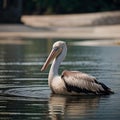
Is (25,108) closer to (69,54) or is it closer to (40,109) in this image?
(40,109)

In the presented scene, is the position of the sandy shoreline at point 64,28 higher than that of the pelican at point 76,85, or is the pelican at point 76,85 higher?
the pelican at point 76,85

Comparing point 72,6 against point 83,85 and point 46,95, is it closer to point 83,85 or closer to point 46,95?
point 46,95

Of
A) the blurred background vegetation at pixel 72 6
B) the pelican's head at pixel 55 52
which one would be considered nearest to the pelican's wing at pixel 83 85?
the pelican's head at pixel 55 52

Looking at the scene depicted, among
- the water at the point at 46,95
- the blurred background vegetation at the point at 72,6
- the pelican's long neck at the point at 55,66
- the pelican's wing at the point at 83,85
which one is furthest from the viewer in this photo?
the blurred background vegetation at the point at 72,6

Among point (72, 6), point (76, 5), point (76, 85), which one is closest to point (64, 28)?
point (72, 6)

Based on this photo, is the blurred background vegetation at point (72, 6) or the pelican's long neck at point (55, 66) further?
the blurred background vegetation at point (72, 6)

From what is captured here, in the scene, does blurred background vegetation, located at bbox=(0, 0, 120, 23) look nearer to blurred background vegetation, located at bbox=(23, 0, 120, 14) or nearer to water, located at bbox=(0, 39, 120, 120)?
blurred background vegetation, located at bbox=(23, 0, 120, 14)

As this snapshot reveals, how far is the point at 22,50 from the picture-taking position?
101 feet

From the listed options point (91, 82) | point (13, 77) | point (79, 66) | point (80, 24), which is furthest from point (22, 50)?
point (80, 24)

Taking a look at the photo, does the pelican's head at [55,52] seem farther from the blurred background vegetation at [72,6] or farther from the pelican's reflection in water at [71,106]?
the blurred background vegetation at [72,6]

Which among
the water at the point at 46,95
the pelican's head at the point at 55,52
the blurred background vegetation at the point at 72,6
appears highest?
the pelican's head at the point at 55,52

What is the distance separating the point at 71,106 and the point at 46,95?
1.66 m

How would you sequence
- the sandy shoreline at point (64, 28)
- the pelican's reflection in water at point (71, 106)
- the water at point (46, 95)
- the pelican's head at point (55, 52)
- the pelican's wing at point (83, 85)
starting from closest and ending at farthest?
the pelican's reflection in water at point (71, 106), the water at point (46, 95), the pelican's wing at point (83, 85), the pelican's head at point (55, 52), the sandy shoreline at point (64, 28)

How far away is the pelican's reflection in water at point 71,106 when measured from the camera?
40.3 ft
